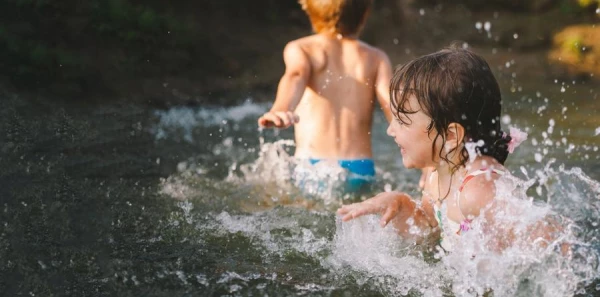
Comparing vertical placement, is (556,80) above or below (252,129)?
above

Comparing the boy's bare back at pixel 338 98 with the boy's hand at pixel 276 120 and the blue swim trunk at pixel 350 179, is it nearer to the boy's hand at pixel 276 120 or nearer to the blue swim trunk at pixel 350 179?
the blue swim trunk at pixel 350 179

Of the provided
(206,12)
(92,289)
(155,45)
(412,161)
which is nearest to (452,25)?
(206,12)

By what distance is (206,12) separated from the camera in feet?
23.8

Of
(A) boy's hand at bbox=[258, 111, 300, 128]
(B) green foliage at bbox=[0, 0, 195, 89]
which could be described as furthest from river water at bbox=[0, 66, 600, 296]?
(B) green foliage at bbox=[0, 0, 195, 89]

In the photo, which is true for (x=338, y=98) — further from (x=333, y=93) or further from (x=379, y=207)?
(x=379, y=207)

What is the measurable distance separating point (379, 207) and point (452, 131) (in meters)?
0.38

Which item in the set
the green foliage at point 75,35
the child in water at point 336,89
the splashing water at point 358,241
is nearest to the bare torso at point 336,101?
the child in water at point 336,89

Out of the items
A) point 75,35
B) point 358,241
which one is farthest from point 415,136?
point 75,35

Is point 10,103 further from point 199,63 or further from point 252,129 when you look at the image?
point 199,63

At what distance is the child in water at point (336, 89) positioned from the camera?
13.0 ft

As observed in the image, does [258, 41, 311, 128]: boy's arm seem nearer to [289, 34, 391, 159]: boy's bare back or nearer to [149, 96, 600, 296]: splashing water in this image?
[289, 34, 391, 159]: boy's bare back

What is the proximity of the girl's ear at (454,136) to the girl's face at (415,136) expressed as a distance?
0.17 ft

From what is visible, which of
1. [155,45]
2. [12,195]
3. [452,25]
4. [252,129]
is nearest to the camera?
[12,195]

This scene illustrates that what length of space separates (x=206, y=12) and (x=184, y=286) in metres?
4.83
